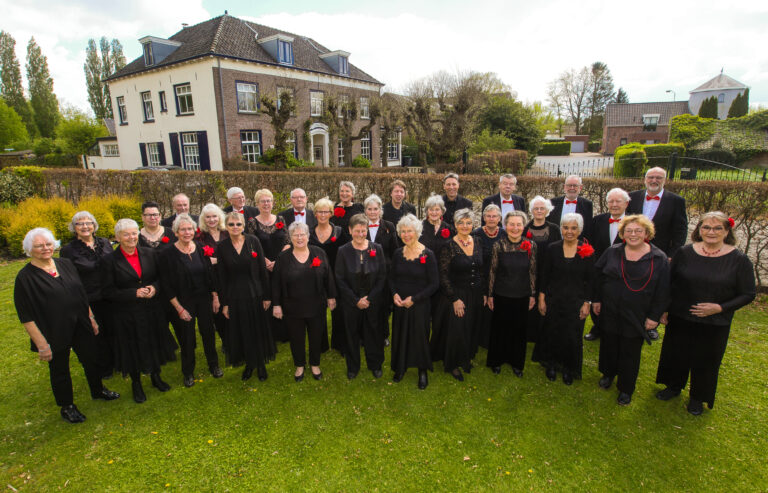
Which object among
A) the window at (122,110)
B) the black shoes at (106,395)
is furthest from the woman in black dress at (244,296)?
the window at (122,110)

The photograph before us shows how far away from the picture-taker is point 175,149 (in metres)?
24.7

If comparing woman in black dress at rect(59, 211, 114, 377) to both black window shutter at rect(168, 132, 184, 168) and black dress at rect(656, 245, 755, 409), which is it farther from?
black window shutter at rect(168, 132, 184, 168)

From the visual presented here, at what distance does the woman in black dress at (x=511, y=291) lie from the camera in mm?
4230

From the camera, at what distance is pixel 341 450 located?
3.53m

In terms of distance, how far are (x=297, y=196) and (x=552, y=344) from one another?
382 centimetres

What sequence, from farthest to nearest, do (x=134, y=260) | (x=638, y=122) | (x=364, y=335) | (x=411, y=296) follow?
1. (x=638, y=122)
2. (x=364, y=335)
3. (x=411, y=296)
4. (x=134, y=260)

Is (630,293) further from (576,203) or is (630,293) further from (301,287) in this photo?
(301,287)

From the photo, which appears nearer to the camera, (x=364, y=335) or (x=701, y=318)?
(x=701, y=318)

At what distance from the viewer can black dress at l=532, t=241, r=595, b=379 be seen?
4.19 m

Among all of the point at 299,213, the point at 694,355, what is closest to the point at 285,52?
the point at 299,213

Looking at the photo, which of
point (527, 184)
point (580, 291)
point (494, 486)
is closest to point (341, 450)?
point (494, 486)

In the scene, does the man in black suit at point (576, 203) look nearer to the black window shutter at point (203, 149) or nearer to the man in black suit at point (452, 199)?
the man in black suit at point (452, 199)

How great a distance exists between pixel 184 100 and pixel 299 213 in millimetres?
23415

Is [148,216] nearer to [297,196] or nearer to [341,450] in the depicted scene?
[297,196]
